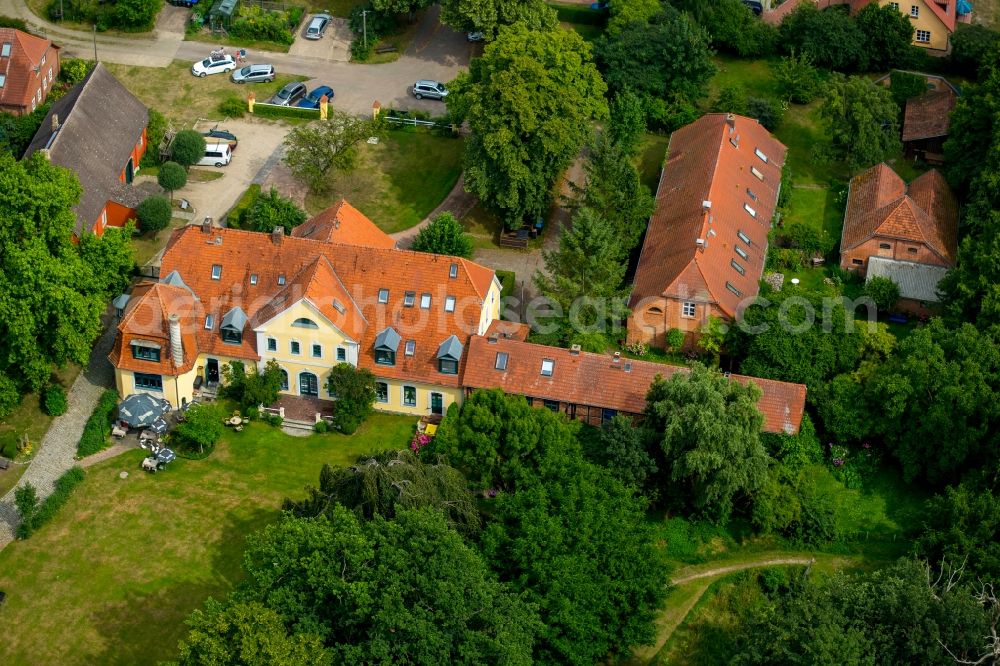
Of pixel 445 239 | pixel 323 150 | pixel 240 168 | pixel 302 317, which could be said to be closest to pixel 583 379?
pixel 445 239

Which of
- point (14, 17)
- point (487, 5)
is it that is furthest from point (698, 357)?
point (14, 17)

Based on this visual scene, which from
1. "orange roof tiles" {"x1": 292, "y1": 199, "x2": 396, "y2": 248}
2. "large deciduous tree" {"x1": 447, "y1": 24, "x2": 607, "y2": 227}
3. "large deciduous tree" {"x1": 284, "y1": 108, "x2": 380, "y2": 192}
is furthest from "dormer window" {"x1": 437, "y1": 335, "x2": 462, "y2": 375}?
"large deciduous tree" {"x1": 284, "y1": 108, "x2": 380, "y2": 192}

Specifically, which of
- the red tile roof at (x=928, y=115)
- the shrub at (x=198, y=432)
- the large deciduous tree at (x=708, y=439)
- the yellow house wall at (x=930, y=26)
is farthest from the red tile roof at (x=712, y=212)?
the shrub at (x=198, y=432)

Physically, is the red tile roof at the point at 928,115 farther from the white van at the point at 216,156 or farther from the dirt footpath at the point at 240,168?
the white van at the point at 216,156

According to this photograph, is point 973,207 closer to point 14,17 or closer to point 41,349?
point 41,349

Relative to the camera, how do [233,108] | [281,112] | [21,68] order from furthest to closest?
1. [281,112]
2. [233,108]
3. [21,68]

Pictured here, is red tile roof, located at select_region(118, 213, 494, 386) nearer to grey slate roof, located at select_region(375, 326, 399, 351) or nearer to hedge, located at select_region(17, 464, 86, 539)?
grey slate roof, located at select_region(375, 326, 399, 351)

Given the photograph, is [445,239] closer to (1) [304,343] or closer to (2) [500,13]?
(1) [304,343]
